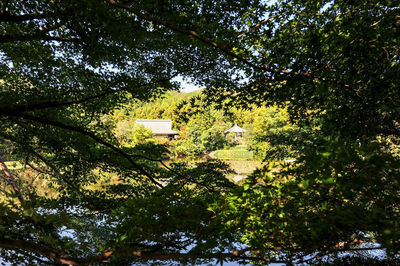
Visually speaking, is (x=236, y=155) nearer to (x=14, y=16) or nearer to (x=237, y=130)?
(x=237, y=130)

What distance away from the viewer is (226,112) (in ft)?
14.8

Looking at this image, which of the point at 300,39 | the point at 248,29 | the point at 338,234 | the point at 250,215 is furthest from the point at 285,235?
the point at 248,29

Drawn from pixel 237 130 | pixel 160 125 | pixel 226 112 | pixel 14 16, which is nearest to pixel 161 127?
pixel 160 125

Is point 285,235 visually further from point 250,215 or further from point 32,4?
point 32,4

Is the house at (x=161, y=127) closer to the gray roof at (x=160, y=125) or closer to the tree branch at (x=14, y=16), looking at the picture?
the gray roof at (x=160, y=125)

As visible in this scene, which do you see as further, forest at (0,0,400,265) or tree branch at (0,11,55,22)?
tree branch at (0,11,55,22)

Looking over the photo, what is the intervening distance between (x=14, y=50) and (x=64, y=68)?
2.96ft

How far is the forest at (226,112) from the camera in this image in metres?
1.78

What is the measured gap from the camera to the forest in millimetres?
1782

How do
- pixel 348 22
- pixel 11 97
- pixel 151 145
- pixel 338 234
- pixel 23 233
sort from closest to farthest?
1. pixel 338 234
2. pixel 23 233
3. pixel 348 22
4. pixel 11 97
5. pixel 151 145

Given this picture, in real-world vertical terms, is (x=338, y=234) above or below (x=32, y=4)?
below

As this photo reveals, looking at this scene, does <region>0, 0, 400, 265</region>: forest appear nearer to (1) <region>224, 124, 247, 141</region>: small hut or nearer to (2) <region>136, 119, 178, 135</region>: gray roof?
(2) <region>136, 119, 178, 135</region>: gray roof

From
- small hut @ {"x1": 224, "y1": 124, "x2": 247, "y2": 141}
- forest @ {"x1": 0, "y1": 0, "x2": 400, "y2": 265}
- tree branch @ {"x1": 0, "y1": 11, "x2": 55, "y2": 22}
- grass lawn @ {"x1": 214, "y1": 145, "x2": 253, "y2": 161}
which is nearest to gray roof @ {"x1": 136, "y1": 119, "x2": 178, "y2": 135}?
small hut @ {"x1": 224, "y1": 124, "x2": 247, "y2": 141}

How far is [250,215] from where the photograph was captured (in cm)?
212
